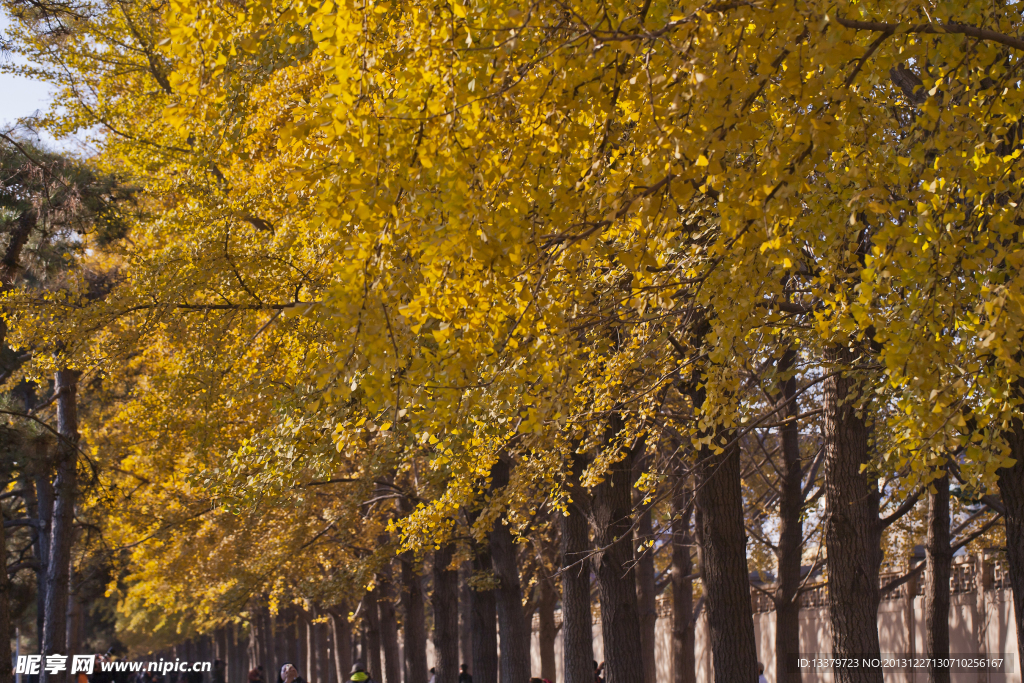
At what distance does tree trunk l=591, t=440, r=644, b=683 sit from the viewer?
10977mm

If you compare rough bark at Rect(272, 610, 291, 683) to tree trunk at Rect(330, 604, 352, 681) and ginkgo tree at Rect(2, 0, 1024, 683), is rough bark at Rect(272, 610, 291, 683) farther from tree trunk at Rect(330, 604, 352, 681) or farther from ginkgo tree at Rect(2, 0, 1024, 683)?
ginkgo tree at Rect(2, 0, 1024, 683)

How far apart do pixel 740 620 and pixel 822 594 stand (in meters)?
16.2

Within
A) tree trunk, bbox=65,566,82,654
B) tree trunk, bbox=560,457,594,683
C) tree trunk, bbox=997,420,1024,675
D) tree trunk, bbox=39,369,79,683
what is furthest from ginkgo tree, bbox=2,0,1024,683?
tree trunk, bbox=65,566,82,654

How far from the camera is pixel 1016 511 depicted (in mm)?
6805

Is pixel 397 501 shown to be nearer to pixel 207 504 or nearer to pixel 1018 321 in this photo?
pixel 207 504

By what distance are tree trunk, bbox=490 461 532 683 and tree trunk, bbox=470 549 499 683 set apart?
936 mm

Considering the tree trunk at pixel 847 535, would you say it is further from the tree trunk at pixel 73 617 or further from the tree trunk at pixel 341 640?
A: the tree trunk at pixel 341 640

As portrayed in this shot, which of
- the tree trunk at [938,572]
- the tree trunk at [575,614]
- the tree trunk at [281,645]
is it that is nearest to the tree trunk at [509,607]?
the tree trunk at [575,614]

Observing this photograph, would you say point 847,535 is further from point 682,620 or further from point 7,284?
point 682,620

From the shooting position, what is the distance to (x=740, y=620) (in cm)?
938

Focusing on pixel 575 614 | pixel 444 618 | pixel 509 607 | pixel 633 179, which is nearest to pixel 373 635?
pixel 444 618

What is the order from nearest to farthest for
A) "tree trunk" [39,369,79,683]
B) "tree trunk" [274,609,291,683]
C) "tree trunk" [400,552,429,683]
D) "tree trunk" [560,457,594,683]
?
"tree trunk" [560,457,594,683] < "tree trunk" [39,369,79,683] < "tree trunk" [400,552,429,683] < "tree trunk" [274,609,291,683]

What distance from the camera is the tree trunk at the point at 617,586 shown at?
10977mm

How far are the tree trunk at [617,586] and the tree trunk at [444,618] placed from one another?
595 cm
